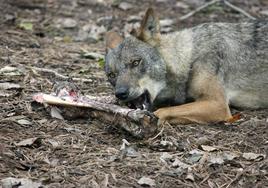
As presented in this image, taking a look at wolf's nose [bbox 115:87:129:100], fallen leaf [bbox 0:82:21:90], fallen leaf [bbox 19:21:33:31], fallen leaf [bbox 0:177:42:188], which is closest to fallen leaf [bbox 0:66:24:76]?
fallen leaf [bbox 0:82:21:90]

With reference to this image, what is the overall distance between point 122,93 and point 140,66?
1.77 ft

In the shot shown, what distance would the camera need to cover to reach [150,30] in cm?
711

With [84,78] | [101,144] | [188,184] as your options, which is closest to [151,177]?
[188,184]

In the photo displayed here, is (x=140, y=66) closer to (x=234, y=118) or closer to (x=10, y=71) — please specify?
(x=234, y=118)

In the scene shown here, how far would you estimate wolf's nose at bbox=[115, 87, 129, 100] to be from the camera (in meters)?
6.33

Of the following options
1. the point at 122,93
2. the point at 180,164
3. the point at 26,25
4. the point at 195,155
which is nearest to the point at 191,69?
the point at 122,93

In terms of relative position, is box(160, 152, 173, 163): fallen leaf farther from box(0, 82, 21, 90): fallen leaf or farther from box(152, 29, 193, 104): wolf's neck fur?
box(0, 82, 21, 90): fallen leaf

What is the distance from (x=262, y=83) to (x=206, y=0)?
543 cm

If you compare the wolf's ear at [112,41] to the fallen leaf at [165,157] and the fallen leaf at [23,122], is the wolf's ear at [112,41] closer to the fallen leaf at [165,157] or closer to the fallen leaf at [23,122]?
the fallen leaf at [23,122]

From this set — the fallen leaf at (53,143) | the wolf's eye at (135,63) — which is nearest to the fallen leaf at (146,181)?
the fallen leaf at (53,143)

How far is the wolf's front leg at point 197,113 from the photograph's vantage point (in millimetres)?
6570

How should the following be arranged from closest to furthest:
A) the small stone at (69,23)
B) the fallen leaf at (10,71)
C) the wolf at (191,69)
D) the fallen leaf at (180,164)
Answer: the fallen leaf at (180,164) → the wolf at (191,69) → the fallen leaf at (10,71) → the small stone at (69,23)

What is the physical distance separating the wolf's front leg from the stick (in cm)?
61

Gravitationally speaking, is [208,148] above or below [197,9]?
below
